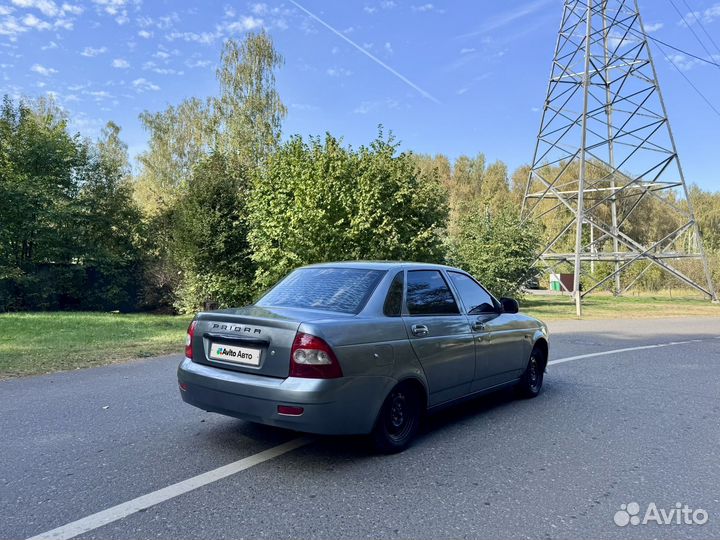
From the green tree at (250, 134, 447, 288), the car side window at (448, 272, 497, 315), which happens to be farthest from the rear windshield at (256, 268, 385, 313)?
the green tree at (250, 134, 447, 288)

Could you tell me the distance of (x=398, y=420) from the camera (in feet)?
14.5

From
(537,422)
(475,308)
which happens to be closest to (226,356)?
(475,308)

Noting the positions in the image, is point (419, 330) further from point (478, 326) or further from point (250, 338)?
point (250, 338)

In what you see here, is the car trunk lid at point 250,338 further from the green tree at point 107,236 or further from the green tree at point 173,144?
the green tree at point 173,144

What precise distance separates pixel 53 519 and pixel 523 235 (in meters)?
24.1

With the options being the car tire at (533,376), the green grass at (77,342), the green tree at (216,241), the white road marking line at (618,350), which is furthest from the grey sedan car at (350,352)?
the green tree at (216,241)

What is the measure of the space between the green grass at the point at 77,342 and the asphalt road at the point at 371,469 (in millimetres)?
1782

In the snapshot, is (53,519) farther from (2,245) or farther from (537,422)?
(2,245)

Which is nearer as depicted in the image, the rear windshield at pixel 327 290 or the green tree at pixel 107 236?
the rear windshield at pixel 327 290

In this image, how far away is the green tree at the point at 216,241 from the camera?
21219 millimetres

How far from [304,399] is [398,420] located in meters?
1.02

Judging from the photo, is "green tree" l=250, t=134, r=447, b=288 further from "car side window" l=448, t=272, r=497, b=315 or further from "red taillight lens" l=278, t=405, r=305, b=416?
"red taillight lens" l=278, t=405, r=305, b=416

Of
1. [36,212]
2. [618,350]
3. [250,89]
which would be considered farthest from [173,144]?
[618,350]

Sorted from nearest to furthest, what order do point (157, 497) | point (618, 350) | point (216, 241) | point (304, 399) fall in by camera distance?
1. point (157, 497)
2. point (304, 399)
3. point (618, 350)
4. point (216, 241)
